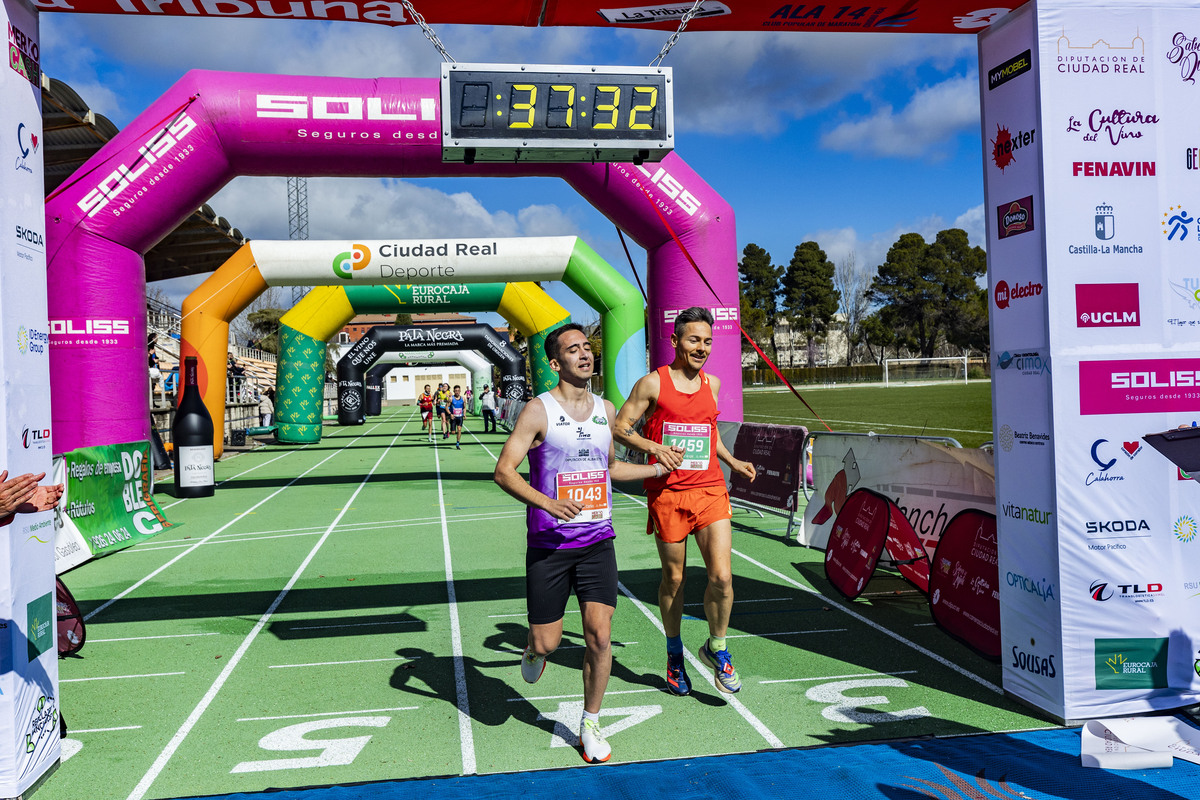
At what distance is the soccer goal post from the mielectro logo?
1964 inches

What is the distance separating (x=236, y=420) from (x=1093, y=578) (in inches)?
1036

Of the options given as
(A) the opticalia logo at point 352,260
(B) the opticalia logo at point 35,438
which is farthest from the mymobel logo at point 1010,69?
(A) the opticalia logo at point 352,260

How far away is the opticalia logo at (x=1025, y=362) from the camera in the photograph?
399 cm

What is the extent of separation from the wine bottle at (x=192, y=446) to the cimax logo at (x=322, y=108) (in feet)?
17.6

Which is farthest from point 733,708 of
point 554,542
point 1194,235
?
point 1194,235

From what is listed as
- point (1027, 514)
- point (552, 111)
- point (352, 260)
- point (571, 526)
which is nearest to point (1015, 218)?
point (1027, 514)

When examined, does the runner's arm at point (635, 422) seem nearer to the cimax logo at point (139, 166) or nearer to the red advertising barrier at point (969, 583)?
the red advertising barrier at point (969, 583)

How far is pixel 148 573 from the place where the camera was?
7672 millimetres

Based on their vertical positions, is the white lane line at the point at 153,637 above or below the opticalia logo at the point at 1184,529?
below

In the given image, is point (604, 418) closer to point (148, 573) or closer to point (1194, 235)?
point (1194, 235)

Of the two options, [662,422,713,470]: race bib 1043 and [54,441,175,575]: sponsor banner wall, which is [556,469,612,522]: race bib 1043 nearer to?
[662,422,713,470]: race bib 1043

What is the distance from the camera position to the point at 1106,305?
3.97 meters

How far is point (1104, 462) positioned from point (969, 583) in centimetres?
134

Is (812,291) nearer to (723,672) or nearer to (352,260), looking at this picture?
(352,260)
